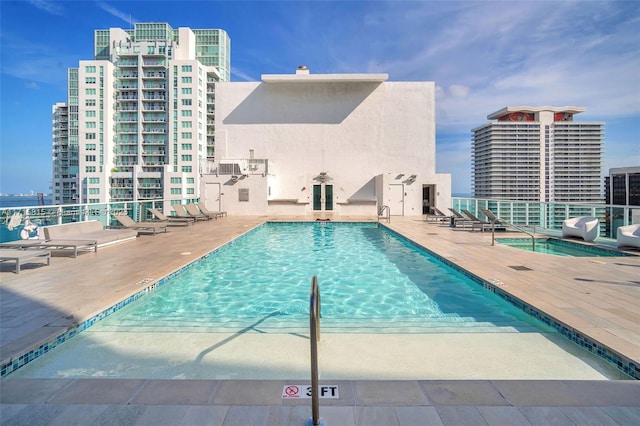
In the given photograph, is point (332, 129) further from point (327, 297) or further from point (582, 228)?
point (327, 297)

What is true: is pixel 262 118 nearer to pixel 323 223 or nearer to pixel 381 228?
pixel 323 223

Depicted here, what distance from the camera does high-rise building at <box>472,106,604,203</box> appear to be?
64.6 meters

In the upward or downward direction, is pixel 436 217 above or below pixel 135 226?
above

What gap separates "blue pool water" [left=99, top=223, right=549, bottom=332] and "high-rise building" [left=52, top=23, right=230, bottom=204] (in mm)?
45949

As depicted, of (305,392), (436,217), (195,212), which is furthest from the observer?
(436,217)

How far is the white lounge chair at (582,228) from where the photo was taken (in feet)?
27.7

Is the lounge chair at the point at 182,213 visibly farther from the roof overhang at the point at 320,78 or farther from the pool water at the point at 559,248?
the pool water at the point at 559,248

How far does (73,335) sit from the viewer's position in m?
3.33

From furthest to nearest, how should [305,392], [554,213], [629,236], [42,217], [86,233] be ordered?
[554,213], [86,233], [42,217], [629,236], [305,392]

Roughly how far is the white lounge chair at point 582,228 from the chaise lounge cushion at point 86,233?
11.5m

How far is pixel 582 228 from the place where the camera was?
28.5 ft

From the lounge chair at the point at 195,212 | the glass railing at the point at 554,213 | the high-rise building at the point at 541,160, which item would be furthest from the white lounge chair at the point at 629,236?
the high-rise building at the point at 541,160

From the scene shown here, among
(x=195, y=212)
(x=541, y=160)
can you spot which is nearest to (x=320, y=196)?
(x=195, y=212)

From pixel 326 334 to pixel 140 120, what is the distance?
57883 mm
